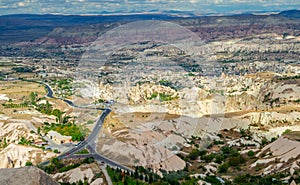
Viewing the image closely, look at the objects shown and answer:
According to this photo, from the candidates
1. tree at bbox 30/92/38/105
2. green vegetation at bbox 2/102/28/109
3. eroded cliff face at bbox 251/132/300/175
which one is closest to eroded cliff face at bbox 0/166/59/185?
eroded cliff face at bbox 251/132/300/175

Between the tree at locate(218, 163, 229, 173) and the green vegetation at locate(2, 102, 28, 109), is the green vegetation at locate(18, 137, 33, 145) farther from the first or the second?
the tree at locate(218, 163, 229, 173)

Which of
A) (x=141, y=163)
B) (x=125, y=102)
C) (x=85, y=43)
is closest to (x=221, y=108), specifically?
(x=125, y=102)

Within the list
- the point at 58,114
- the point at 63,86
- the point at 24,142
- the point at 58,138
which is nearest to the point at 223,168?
the point at 58,138

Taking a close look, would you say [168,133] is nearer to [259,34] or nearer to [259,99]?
[259,99]

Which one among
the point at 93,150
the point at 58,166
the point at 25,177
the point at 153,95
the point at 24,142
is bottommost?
the point at 153,95

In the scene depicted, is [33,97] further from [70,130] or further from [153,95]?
[70,130]

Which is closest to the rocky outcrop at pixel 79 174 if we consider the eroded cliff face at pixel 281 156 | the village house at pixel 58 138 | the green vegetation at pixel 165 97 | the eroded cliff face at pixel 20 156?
the eroded cliff face at pixel 20 156

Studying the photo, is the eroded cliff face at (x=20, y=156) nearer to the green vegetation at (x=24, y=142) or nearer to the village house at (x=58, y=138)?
the green vegetation at (x=24, y=142)

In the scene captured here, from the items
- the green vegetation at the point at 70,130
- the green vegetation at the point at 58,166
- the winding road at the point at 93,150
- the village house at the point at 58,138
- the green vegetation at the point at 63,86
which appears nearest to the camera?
the green vegetation at the point at 58,166
